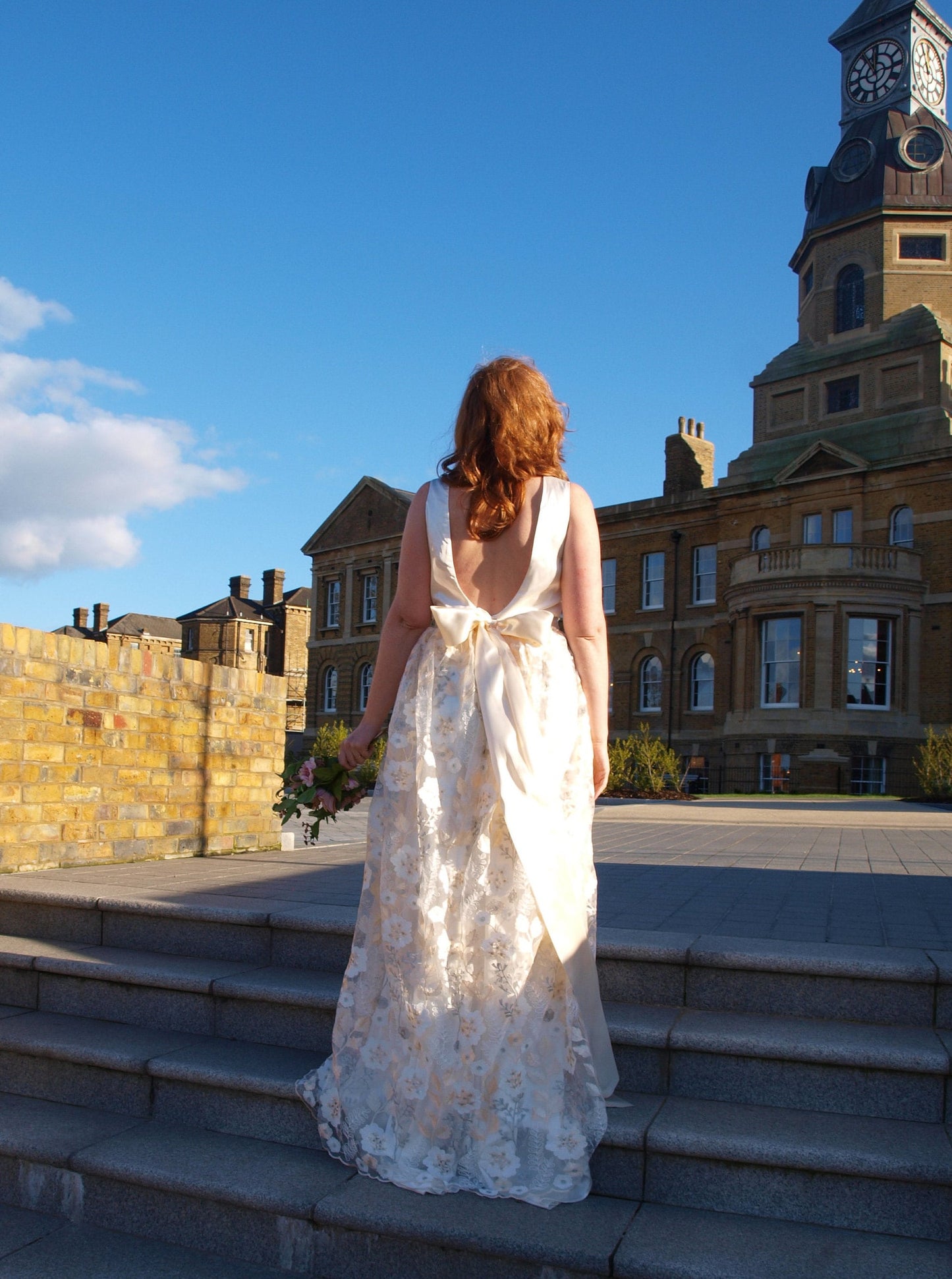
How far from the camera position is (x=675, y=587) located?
121 feet

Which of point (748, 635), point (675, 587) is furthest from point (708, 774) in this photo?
point (675, 587)

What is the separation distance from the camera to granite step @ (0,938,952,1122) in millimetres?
3297

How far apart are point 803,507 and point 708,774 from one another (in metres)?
9.22

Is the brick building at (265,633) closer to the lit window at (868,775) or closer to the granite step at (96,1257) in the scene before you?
the lit window at (868,775)

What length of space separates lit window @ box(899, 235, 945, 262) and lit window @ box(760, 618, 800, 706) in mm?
14960

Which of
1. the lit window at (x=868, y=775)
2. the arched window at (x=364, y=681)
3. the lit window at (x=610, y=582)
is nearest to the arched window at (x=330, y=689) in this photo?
the arched window at (x=364, y=681)

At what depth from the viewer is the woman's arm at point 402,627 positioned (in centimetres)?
338

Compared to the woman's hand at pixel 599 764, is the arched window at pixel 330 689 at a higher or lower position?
higher

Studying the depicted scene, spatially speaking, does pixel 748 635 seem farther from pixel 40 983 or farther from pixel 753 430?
pixel 40 983

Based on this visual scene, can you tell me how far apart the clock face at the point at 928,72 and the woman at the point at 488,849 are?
1755 inches

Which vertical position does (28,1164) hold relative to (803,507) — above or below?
below

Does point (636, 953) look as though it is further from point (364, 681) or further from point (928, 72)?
point (928, 72)

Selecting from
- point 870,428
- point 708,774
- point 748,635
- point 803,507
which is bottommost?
point 708,774

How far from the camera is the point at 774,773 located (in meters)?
30.1
